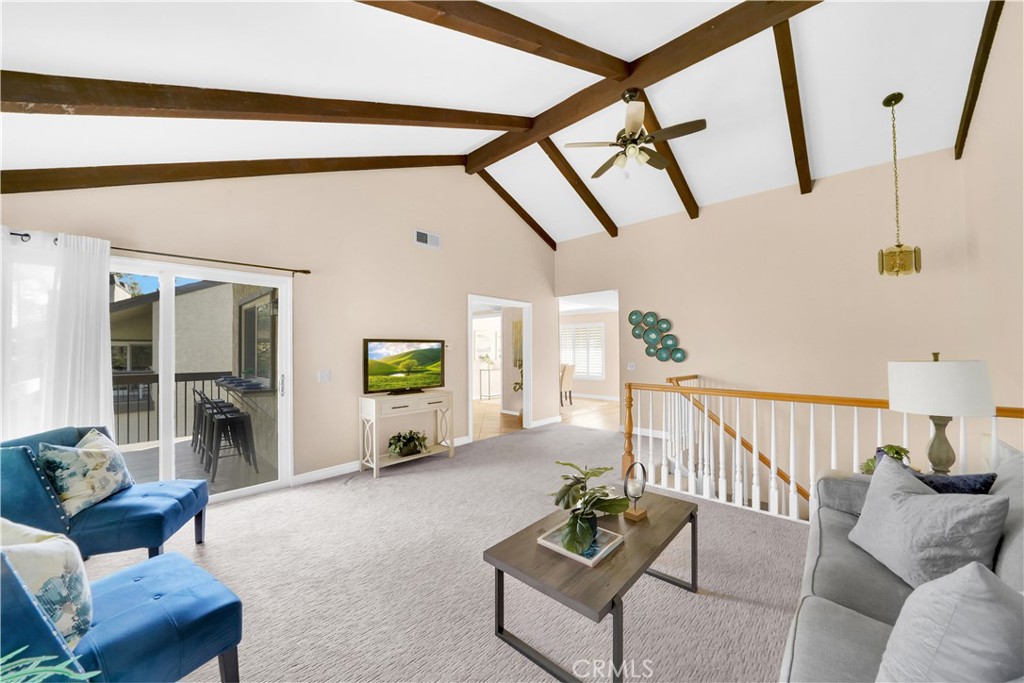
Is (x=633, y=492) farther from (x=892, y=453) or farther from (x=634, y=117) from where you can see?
(x=634, y=117)

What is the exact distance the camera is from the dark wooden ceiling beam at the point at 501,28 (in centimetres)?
217

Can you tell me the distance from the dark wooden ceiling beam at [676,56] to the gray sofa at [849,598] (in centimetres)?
315

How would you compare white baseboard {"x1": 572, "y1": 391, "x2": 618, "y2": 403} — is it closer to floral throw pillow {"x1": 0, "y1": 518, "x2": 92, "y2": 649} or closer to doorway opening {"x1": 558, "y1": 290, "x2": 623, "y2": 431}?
doorway opening {"x1": 558, "y1": 290, "x2": 623, "y2": 431}

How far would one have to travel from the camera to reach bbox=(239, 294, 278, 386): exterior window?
3531 mm

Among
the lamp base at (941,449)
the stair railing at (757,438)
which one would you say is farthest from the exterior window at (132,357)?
the lamp base at (941,449)

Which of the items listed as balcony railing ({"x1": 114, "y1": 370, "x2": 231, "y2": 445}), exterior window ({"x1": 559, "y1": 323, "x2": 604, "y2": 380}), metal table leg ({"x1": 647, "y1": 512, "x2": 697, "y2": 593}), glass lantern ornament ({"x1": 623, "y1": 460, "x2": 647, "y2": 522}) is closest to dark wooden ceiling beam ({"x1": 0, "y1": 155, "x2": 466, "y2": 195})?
balcony railing ({"x1": 114, "y1": 370, "x2": 231, "y2": 445})

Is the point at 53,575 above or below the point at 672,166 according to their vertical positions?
below

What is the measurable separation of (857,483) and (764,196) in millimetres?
4227

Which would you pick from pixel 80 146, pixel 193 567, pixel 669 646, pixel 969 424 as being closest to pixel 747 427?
pixel 969 424

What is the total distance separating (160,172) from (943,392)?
5117mm

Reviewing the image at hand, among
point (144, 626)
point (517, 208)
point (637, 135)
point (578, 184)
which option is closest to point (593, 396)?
point (517, 208)

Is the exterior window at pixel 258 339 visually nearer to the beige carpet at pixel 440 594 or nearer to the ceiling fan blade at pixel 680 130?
the beige carpet at pixel 440 594

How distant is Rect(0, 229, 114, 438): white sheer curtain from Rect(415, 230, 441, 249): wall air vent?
2760 millimetres

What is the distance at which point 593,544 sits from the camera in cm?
169
